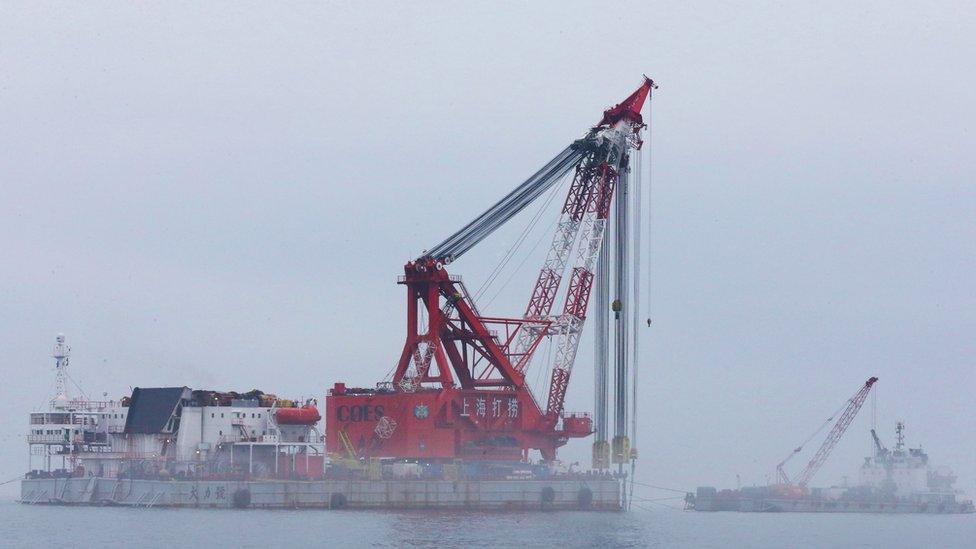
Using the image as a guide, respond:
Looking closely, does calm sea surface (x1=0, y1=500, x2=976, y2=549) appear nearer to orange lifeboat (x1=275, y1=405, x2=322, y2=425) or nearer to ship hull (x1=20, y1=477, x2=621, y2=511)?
ship hull (x1=20, y1=477, x2=621, y2=511)

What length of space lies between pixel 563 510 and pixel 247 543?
46502 mm

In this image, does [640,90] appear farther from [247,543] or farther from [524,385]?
[247,543]

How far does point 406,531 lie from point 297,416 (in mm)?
38615

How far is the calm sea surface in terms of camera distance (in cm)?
11412

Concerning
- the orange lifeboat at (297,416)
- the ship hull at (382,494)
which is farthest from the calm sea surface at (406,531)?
the orange lifeboat at (297,416)

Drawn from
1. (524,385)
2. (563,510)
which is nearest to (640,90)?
(524,385)

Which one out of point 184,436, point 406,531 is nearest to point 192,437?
point 184,436

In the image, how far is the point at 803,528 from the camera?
15888cm

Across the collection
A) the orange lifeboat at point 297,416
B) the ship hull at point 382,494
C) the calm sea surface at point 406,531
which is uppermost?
the orange lifeboat at point 297,416

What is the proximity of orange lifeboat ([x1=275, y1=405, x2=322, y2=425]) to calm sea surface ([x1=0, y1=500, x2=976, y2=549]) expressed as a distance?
1447cm

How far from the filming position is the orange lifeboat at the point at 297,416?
158000mm

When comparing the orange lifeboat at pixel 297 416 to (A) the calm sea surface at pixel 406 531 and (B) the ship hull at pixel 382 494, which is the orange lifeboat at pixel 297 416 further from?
(A) the calm sea surface at pixel 406 531

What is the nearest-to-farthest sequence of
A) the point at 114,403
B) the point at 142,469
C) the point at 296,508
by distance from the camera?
the point at 296,508
the point at 142,469
the point at 114,403

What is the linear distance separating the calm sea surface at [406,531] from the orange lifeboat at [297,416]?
14473 millimetres
